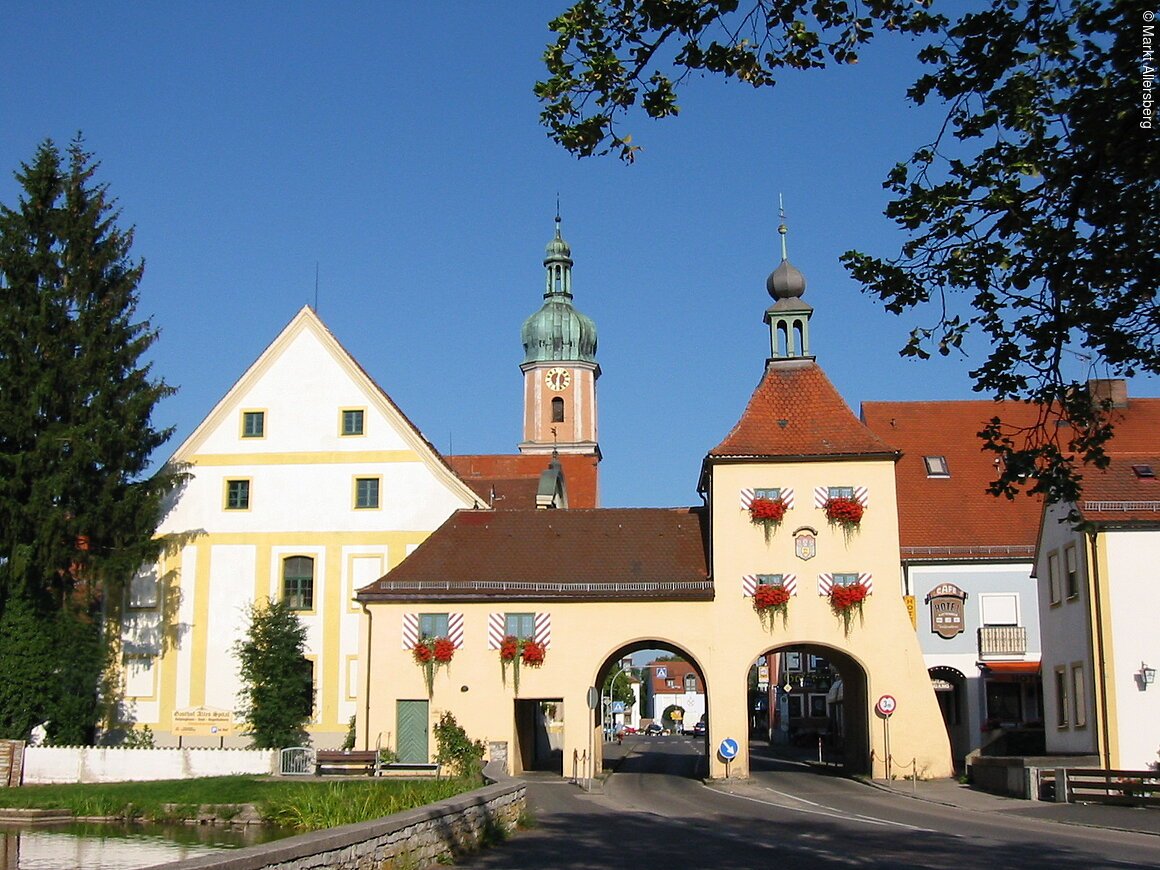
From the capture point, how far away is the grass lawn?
59.1 ft

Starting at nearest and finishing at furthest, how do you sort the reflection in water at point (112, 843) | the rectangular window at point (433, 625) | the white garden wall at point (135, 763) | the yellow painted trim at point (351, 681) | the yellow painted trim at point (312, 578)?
the reflection in water at point (112, 843) → the white garden wall at point (135, 763) → the rectangular window at point (433, 625) → the yellow painted trim at point (351, 681) → the yellow painted trim at point (312, 578)

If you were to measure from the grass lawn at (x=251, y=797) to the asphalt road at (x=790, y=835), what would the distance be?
5.17 feet

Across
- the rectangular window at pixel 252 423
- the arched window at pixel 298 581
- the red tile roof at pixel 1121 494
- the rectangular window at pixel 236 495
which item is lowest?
the arched window at pixel 298 581

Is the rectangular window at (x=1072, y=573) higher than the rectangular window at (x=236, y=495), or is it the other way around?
the rectangular window at (x=236, y=495)

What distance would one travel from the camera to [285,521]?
4438 centimetres

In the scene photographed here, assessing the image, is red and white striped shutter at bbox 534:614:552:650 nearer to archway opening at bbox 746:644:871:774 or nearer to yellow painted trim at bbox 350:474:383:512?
archway opening at bbox 746:644:871:774

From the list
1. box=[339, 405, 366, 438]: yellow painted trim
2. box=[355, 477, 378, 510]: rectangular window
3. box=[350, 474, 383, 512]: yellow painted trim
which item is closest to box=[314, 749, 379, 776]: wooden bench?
box=[350, 474, 383, 512]: yellow painted trim

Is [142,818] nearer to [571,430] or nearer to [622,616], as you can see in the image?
[622,616]

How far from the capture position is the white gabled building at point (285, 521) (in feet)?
142

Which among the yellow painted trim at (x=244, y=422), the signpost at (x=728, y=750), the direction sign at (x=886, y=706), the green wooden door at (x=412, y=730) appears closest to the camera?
the direction sign at (x=886, y=706)

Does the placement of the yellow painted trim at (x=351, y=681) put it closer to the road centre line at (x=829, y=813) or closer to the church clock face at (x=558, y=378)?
the road centre line at (x=829, y=813)

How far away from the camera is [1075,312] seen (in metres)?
10.6

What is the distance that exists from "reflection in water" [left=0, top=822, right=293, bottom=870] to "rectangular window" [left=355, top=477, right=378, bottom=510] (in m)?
18.3

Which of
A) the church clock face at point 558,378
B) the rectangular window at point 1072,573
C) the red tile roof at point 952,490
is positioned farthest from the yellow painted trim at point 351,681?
the church clock face at point 558,378
